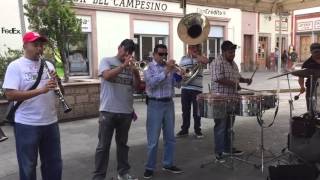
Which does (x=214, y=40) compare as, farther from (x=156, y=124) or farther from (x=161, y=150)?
(x=156, y=124)

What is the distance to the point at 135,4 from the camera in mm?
19594

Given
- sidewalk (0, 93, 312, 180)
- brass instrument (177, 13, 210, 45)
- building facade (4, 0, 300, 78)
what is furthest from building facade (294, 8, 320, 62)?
brass instrument (177, 13, 210, 45)

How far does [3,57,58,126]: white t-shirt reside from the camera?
4.09 metres

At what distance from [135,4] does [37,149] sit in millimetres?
15912

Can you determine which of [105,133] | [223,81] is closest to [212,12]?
[223,81]

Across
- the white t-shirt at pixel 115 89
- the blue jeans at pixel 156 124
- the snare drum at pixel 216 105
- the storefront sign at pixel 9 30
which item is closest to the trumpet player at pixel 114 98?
the white t-shirt at pixel 115 89

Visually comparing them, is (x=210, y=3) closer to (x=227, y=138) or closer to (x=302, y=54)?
(x=302, y=54)

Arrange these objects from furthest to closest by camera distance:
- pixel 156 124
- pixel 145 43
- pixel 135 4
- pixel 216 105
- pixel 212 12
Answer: pixel 212 12 → pixel 145 43 → pixel 135 4 → pixel 216 105 → pixel 156 124

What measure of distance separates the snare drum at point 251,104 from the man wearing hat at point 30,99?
2.49 metres

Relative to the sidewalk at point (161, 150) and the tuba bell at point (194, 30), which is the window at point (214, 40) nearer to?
the sidewalk at point (161, 150)

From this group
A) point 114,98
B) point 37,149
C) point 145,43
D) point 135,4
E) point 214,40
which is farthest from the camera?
point 214,40

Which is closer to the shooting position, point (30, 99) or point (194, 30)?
point (30, 99)

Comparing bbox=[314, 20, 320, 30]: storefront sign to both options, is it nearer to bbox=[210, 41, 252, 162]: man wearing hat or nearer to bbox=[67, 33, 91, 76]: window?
bbox=[67, 33, 91, 76]: window

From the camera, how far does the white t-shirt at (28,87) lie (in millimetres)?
4094
